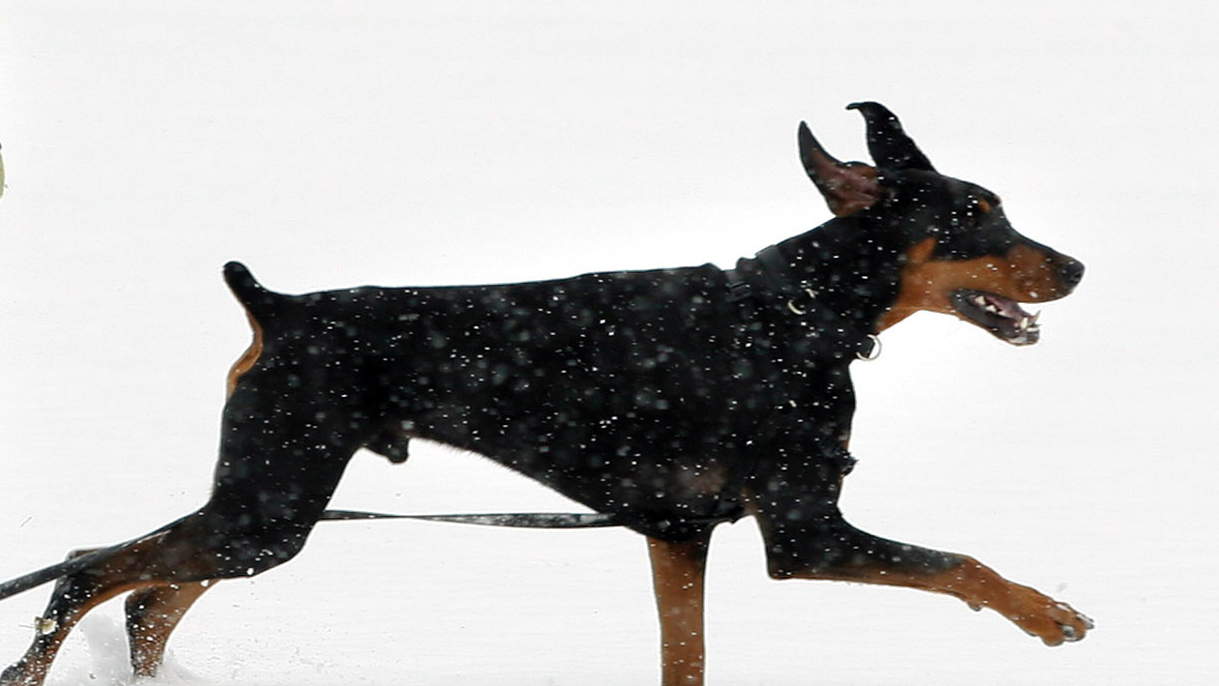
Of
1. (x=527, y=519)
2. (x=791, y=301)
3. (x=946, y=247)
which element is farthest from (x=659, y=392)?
(x=946, y=247)

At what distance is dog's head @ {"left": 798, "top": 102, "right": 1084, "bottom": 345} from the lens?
4766 mm

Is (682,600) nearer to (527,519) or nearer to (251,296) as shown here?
(527,519)

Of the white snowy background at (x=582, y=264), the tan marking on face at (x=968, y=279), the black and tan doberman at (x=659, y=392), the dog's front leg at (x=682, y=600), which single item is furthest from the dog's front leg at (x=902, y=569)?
the white snowy background at (x=582, y=264)

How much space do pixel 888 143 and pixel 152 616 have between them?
252 centimetres

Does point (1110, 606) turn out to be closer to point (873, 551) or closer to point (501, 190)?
point (873, 551)

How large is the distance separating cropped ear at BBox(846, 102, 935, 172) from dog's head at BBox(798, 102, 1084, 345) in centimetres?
10

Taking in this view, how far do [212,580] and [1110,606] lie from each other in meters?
3.54

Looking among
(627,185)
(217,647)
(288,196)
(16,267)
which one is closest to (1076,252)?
(627,185)

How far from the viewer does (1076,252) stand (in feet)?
54.6

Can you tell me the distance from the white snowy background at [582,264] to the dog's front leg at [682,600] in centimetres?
64

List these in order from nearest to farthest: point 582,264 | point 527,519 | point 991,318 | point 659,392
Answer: point 659,392 → point 991,318 → point 527,519 → point 582,264

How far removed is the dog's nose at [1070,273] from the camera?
191 inches

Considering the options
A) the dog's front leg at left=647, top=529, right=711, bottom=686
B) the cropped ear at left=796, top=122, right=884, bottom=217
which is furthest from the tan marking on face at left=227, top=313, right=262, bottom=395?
the cropped ear at left=796, top=122, right=884, bottom=217

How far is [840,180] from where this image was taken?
4.75m
